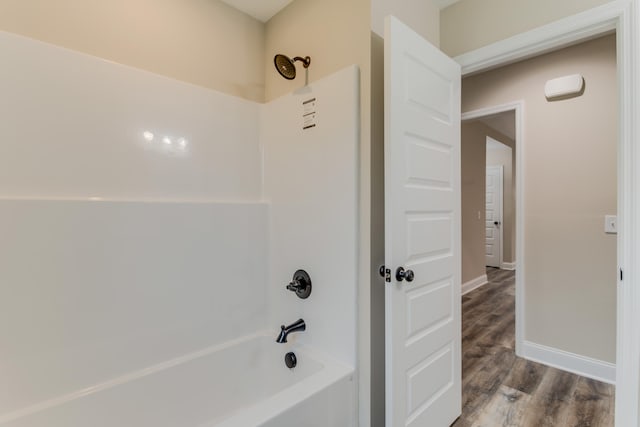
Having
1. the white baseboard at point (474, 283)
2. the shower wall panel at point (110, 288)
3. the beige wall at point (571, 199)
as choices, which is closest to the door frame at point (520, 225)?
the beige wall at point (571, 199)

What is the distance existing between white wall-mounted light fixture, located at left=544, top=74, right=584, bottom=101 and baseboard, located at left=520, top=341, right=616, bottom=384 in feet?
6.55

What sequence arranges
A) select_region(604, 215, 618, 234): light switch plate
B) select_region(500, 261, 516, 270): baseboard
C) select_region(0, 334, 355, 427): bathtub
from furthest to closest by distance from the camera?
select_region(500, 261, 516, 270): baseboard
select_region(604, 215, 618, 234): light switch plate
select_region(0, 334, 355, 427): bathtub

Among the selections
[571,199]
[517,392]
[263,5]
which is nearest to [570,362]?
[517,392]

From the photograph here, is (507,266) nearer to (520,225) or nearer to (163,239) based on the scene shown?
(520,225)

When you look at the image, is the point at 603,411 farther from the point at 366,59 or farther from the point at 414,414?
the point at 366,59

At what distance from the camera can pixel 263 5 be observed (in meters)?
1.87

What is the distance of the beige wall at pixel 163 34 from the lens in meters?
1.33

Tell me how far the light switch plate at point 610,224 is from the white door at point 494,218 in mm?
4049

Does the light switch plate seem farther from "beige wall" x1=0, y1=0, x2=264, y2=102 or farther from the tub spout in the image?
"beige wall" x1=0, y1=0, x2=264, y2=102

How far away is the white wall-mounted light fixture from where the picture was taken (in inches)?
90.2

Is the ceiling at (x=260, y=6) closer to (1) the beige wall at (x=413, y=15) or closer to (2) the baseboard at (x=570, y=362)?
(1) the beige wall at (x=413, y=15)

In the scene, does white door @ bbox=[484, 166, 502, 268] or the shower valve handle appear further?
white door @ bbox=[484, 166, 502, 268]

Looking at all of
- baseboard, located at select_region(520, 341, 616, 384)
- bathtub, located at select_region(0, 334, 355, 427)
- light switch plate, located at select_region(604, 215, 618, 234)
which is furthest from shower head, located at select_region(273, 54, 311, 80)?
baseboard, located at select_region(520, 341, 616, 384)

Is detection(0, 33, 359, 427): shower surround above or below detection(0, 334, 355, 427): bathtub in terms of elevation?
above
